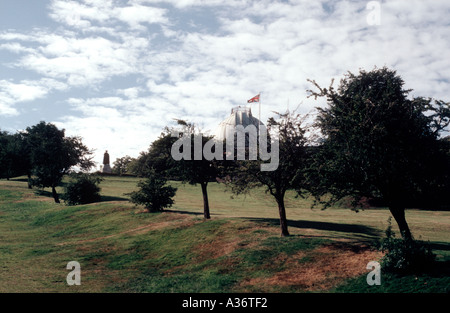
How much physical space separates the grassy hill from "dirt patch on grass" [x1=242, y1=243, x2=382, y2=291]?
1.9 inches

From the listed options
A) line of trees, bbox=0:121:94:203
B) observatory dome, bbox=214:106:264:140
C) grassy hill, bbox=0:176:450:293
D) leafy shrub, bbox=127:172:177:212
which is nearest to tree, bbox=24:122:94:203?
line of trees, bbox=0:121:94:203

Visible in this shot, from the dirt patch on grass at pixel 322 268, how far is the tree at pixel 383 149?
316 cm

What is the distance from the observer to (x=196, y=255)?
22547mm

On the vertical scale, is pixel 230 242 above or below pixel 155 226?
above

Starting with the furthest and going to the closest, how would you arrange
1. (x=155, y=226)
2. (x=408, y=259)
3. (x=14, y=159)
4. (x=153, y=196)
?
1. (x=14, y=159)
2. (x=153, y=196)
3. (x=155, y=226)
4. (x=408, y=259)

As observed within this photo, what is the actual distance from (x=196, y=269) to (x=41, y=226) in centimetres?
2609

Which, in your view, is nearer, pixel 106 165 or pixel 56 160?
pixel 56 160

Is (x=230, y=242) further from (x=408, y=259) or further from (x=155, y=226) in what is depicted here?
(x=408, y=259)

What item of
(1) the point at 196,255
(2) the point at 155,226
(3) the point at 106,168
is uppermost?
(3) the point at 106,168

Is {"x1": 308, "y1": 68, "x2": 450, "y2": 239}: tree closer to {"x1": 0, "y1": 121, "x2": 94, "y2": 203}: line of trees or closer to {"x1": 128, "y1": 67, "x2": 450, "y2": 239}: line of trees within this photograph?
{"x1": 128, "y1": 67, "x2": 450, "y2": 239}: line of trees

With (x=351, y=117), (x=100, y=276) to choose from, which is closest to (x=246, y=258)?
(x=100, y=276)

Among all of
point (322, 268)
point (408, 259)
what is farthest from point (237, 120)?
point (408, 259)

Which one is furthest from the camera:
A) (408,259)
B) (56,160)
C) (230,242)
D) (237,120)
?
(237,120)

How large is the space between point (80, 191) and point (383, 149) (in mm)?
44624
